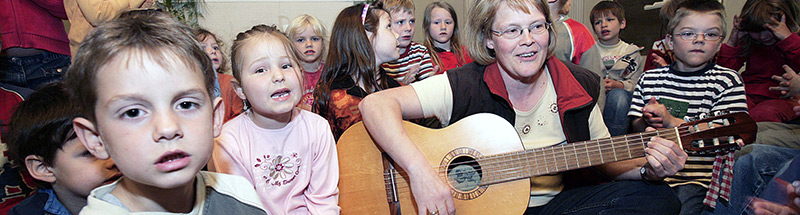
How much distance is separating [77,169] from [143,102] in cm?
86

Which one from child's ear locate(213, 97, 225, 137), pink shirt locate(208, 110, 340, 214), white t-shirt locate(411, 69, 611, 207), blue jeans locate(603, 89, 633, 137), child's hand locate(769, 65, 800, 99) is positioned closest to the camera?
child's ear locate(213, 97, 225, 137)

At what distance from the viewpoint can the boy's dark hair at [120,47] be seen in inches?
35.1

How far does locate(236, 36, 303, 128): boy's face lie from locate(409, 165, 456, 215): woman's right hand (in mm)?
593

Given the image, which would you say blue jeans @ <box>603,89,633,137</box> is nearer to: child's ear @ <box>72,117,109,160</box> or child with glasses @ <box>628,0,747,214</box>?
child with glasses @ <box>628,0,747,214</box>

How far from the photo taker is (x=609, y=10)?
398 cm

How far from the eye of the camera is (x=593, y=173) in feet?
6.59

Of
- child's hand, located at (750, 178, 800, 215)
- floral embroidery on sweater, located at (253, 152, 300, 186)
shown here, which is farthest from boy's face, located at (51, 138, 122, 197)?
child's hand, located at (750, 178, 800, 215)

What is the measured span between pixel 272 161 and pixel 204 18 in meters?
2.86

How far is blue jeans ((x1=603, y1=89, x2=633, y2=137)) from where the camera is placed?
8.59 ft

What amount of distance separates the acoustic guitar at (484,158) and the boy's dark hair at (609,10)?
2475 millimetres

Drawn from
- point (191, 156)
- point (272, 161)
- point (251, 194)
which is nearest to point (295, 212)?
point (272, 161)

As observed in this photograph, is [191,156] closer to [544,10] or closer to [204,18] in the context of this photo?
[544,10]

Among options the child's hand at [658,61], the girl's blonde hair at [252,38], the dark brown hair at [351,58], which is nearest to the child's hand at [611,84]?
the child's hand at [658,61]

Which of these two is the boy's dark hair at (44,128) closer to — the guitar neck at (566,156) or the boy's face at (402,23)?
the guitar neck at (566,156)
